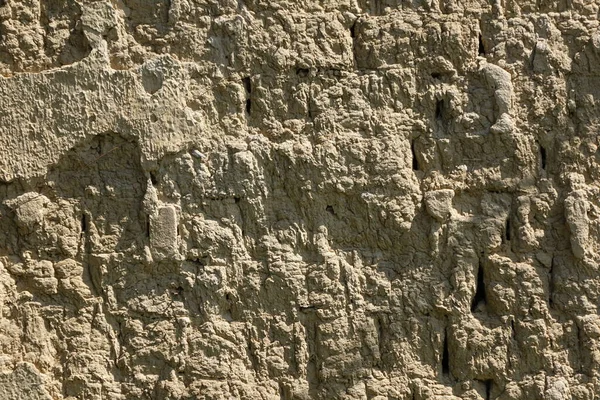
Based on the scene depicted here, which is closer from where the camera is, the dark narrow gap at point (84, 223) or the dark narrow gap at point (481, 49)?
the dark narrow gap at point (84, 223)

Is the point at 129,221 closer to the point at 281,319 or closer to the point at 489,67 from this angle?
the point at 281,319

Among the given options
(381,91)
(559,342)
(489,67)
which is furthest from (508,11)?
(559,342)

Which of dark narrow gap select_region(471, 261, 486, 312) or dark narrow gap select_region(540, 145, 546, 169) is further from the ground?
dark narrow gap select_region(540, 145, 546, 169)

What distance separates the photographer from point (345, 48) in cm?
310

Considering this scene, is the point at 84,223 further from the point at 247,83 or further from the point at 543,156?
the point at 543,156

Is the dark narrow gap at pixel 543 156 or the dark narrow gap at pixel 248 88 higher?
the dark narrow gap at pixel 248 88

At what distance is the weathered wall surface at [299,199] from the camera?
3010mm

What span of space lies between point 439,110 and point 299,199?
0.58 m

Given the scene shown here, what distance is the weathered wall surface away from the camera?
301cm

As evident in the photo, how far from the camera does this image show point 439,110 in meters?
3.12

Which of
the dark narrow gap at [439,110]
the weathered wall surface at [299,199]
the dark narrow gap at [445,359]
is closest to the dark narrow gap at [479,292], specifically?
the weathered wall surface at [299,199]

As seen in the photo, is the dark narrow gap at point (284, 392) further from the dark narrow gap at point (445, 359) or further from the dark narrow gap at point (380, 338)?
the dark narrow gap at point (445, 359)

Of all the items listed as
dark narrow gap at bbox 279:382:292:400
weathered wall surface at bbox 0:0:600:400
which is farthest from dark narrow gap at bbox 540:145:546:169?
dark narrow gap at bbox 279:382:292:400

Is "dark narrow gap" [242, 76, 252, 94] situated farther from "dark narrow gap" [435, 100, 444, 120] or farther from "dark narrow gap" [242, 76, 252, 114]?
"dark narrow gap" [435, 100, 444, 120]
